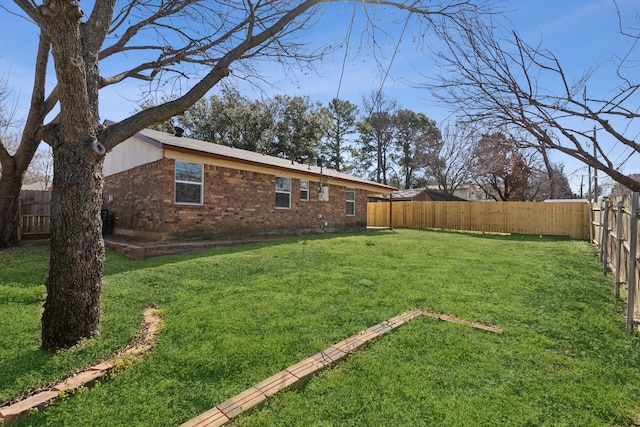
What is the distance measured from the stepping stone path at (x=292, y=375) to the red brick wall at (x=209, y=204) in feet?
24.3

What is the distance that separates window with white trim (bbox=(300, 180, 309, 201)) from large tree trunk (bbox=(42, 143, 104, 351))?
10312 mm

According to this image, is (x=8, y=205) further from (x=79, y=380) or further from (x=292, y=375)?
(x=292, y=375)

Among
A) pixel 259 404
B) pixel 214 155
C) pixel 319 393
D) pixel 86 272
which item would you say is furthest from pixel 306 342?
pixel 214 155

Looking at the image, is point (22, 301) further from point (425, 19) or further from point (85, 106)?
point (425, 19)

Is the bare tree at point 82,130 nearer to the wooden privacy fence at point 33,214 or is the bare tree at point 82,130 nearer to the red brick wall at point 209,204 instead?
the red brick wall at point 209,204

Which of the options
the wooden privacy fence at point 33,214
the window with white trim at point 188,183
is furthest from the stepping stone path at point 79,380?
the wooden privacy fence at point 33,214

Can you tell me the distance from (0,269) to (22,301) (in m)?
2.48

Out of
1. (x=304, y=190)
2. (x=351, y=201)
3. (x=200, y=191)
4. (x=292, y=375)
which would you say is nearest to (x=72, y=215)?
(x=292, y=375)

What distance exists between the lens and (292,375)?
2516mm

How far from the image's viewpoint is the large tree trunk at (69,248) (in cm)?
290

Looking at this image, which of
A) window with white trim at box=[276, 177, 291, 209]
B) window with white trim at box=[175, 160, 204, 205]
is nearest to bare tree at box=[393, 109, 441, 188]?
window with white trim at box=[276, 177, 291, 209]

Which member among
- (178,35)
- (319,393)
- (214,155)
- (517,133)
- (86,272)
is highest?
(178,35)

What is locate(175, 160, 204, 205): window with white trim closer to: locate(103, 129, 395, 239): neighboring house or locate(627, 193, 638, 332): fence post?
locate(103, 129, 395, 239): neighboring house

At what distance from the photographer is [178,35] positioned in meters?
6.13
